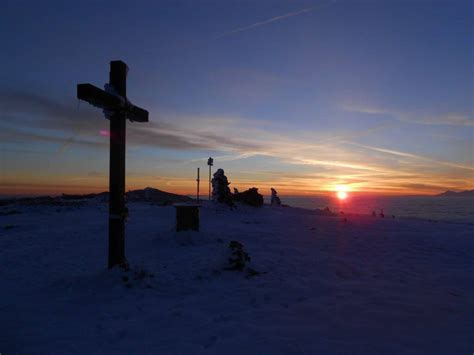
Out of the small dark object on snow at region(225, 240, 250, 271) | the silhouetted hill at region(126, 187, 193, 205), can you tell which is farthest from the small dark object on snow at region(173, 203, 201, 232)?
the silhouetted hill at region(126, 187, 193, 205)

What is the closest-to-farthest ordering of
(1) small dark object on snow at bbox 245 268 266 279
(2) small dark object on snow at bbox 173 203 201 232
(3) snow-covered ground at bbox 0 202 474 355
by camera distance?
1. (3) snow-covered ground at bbox 0 202 474 355
2. (1) small dark object on snow at bbox 245 268 266 279
3. (2) small dark object on snow at bbox 173 203 201 232

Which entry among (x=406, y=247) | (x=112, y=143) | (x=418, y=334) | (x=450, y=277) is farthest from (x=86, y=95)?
(x=406, y=247)

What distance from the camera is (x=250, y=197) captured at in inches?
1140

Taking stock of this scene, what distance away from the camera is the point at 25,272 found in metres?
8.45

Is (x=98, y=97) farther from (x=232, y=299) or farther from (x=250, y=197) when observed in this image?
(x=250, y=197)

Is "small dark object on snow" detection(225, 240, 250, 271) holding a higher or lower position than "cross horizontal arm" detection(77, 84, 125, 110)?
lower

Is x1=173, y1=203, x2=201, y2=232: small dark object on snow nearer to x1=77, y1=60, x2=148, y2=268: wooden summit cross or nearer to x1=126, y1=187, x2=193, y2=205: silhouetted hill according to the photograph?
x1=77, y1=60, x2=148, y2=268: wooden summit cross

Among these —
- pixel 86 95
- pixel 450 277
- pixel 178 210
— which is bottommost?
pixel 450 277

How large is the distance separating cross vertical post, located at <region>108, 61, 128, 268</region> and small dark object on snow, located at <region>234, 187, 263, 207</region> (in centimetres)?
2107

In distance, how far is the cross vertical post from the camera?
762 centimetres

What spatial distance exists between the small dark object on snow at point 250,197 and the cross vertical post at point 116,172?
2107cm

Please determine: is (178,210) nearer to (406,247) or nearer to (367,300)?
(367,300)

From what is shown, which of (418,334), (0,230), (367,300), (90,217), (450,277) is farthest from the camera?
(90,217)

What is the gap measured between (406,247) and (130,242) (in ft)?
35.9
